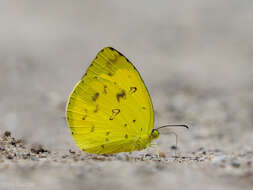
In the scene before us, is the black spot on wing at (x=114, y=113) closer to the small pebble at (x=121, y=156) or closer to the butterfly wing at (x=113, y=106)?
the butterfly wing at (x=113, y=106)

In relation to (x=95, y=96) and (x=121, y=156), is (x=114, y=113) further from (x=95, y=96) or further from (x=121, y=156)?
(x=121, y=156)

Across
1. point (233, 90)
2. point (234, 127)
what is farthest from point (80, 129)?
point (233, 90)

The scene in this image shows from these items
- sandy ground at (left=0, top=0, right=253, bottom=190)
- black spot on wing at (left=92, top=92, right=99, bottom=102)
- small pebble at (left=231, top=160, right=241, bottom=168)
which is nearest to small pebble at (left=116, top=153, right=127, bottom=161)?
sandy ground at (left=0, top=0, right=253, bottom=190)

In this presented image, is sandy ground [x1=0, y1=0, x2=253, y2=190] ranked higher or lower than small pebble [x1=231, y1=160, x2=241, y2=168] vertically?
higher

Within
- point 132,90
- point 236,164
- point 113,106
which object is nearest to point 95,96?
point 113,106

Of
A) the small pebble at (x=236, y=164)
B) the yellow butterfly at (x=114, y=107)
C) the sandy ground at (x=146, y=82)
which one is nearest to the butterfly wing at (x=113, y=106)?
the yellow butterfly at (x=114, y=107)

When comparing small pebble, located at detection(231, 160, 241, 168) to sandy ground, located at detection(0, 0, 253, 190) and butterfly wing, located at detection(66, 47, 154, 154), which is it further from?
butterfly wing, located at detection(66, 47, 154, 154)
